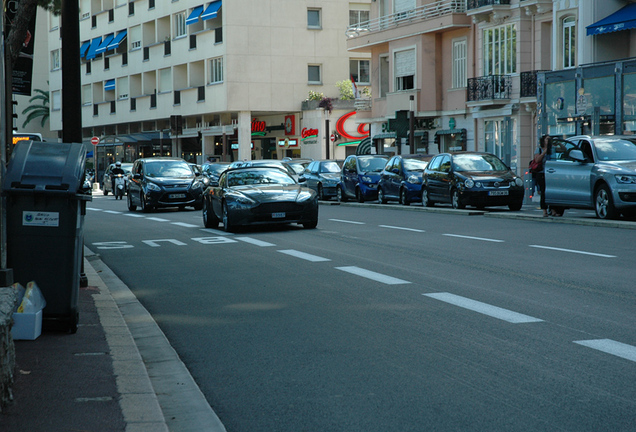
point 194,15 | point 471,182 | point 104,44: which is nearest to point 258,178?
point 471,182

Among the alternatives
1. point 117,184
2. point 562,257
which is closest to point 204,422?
point 562,257

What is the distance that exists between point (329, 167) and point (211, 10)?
28.3m

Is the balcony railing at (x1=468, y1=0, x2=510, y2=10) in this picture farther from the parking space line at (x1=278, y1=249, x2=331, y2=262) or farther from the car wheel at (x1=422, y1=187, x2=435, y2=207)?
the parking space line at (x1=278, y1=249, x2=331, y2=262)

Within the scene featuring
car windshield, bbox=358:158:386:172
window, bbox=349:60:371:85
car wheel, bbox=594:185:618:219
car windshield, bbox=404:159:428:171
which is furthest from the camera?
window, bbox=349:60:371:85

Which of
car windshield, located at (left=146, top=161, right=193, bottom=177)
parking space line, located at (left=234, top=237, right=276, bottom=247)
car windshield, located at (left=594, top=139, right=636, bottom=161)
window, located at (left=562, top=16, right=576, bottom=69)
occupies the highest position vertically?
window, located at (left=562, top=16, right=576, bottom=69)

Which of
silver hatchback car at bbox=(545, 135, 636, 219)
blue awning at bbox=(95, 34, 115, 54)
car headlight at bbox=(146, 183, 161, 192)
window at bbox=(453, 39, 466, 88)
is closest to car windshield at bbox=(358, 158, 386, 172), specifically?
car headlight at bbox=(146, 183, 161, 192)

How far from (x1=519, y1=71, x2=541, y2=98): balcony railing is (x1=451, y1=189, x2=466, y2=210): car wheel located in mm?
14147

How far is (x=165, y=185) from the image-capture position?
3042 cm

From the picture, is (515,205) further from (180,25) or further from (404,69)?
(180,25)

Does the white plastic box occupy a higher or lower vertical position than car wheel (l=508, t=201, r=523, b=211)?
lower

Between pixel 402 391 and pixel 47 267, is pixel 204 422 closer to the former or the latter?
pixel 402 391

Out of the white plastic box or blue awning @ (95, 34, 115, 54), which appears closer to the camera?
the white plastic box

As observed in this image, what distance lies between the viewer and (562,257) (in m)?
13.0

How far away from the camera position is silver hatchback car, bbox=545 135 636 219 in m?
19.9
